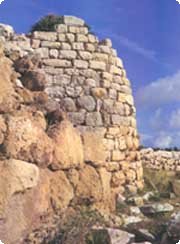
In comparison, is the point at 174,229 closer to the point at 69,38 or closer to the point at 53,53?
the point at 53,53

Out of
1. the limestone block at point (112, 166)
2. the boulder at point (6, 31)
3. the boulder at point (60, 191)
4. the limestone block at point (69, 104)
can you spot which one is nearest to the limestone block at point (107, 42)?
the limestone block at point (69, 104)

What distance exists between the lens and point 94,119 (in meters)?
8.66

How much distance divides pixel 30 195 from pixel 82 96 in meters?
2.86

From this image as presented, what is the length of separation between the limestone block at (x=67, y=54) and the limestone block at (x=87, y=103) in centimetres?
65

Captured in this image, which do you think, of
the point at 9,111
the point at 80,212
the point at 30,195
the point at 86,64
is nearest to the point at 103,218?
the point at 80,212

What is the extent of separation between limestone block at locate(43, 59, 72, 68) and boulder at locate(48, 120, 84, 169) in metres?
1.73

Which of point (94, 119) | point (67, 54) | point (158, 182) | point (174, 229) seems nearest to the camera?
point (174, 229)

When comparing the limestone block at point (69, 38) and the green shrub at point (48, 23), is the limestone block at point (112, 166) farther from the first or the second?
the green shrub at point (48, 23)

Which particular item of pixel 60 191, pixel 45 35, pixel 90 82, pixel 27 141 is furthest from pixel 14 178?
pixel 45 35

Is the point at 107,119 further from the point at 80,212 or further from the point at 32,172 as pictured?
the point at 32,172

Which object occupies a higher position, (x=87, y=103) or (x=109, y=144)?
(x=87, y=103)

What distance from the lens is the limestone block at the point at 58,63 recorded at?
345 inches

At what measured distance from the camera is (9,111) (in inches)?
251

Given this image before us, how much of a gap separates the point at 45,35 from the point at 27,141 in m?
3.10
